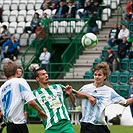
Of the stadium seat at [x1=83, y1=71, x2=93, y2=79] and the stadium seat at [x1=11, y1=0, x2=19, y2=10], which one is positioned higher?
the stadium seat at [x1=11, y1=0, x2=19, y2=10]

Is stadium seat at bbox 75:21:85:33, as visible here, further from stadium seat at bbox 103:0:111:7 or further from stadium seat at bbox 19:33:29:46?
stadium seat at bbox 19:33:29:46

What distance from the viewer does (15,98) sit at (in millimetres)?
9430

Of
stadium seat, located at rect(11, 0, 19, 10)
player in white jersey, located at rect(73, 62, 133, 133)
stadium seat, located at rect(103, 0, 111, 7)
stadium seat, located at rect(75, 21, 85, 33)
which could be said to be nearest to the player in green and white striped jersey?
player in white jersey, located at rect(73, 62, 133, 133)

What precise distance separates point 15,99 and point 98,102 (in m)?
1.46

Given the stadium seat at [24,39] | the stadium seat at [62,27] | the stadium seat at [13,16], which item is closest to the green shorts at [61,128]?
the stadium seat at [62,27]

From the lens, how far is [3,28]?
28578mm

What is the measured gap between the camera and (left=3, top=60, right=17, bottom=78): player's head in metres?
9.25

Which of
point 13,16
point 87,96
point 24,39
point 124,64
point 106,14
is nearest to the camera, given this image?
point 87,96

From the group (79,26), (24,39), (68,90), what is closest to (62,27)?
(79,26)

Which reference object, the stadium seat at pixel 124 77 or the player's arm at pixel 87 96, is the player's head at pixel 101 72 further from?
the stadium seat at pixel 124 77

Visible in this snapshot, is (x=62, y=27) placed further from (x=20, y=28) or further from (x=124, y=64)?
(x=124, y=64)

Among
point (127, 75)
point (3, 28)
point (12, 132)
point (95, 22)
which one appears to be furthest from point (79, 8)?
point (12, 132)

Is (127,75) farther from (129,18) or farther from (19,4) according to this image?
(19,4)

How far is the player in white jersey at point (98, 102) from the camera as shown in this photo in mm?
10078
